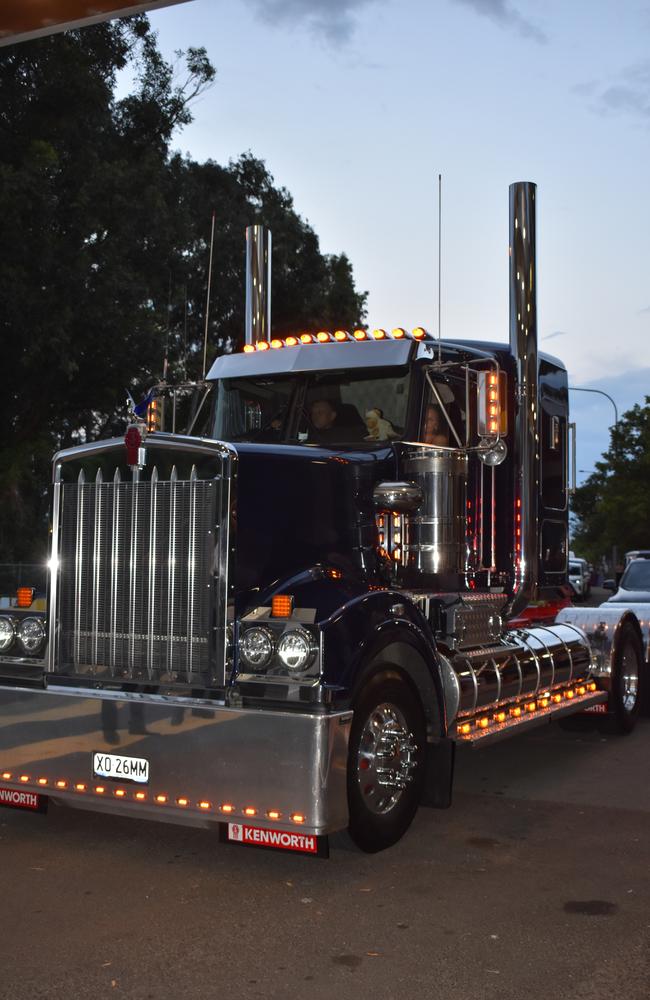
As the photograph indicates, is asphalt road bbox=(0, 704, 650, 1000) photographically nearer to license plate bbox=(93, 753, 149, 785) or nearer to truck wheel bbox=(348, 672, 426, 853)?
truck wheel bbox=(348, 672, 426, 853)

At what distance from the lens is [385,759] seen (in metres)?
6.22

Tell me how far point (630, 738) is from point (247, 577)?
5.50 meters

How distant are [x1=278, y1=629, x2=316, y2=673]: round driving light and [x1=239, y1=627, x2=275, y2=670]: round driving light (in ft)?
0.21

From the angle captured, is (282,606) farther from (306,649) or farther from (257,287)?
(257,287)

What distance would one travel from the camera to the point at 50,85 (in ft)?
81.0

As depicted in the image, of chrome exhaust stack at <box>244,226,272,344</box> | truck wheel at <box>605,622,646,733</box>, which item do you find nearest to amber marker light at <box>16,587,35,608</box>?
chrome exhaust stack at <box>244,226,272,344</box>

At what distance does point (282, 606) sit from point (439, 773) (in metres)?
1.63

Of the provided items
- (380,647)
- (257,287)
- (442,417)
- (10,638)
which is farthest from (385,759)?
(257,287)

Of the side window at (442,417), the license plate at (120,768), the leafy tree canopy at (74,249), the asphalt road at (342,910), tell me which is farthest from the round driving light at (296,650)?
the leafy tree canopy at (74,249)

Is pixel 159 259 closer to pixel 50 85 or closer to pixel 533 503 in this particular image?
pixel 50 85

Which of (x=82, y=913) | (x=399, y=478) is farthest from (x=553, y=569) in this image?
(x=82, y=913)

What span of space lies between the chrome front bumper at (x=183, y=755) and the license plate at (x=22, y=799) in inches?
4.4

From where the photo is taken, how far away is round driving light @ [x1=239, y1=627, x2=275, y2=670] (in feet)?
19.0

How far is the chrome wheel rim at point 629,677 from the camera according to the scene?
10.6 m
